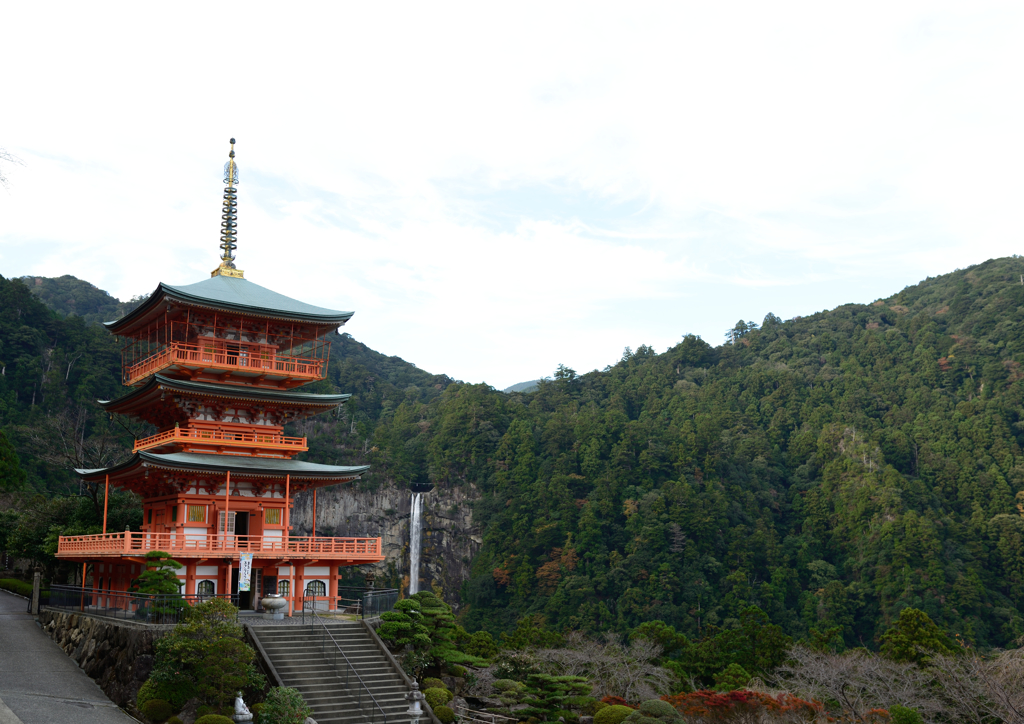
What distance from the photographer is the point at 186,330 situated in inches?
1155

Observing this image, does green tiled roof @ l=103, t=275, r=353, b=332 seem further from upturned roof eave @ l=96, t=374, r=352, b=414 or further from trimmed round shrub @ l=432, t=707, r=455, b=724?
trimmed round shrub @ l=432, t=707, r=455, b=724

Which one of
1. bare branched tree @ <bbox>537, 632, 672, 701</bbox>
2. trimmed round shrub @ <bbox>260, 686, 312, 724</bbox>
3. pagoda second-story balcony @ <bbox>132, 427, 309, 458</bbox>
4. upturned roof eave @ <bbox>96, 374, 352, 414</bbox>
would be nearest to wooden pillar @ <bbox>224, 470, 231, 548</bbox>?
pagoda second-story balcony @ <bbox>132, 427, 309, 458</bbox>

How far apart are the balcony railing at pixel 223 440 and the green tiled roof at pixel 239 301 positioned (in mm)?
4160

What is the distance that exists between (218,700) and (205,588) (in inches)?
295

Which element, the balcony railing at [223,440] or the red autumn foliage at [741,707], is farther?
the balcony railing at [223,440]

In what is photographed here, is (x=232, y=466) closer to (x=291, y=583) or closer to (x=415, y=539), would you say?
(x=291, y=583)

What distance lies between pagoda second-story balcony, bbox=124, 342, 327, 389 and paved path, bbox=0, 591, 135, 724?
29.9ft

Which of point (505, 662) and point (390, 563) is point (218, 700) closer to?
point (505, 662)

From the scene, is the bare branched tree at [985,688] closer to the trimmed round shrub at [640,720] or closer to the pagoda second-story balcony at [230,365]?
the trimmed round shrub at [640,720]

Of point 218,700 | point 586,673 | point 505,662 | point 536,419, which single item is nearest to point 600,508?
point 536,419

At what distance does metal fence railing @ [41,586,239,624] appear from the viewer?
22.5m

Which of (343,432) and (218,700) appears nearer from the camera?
(218,700)

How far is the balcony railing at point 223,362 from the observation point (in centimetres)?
2842

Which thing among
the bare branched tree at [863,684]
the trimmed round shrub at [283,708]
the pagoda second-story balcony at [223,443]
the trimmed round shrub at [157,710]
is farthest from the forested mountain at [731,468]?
the trimmed round shrub at [157,710]
